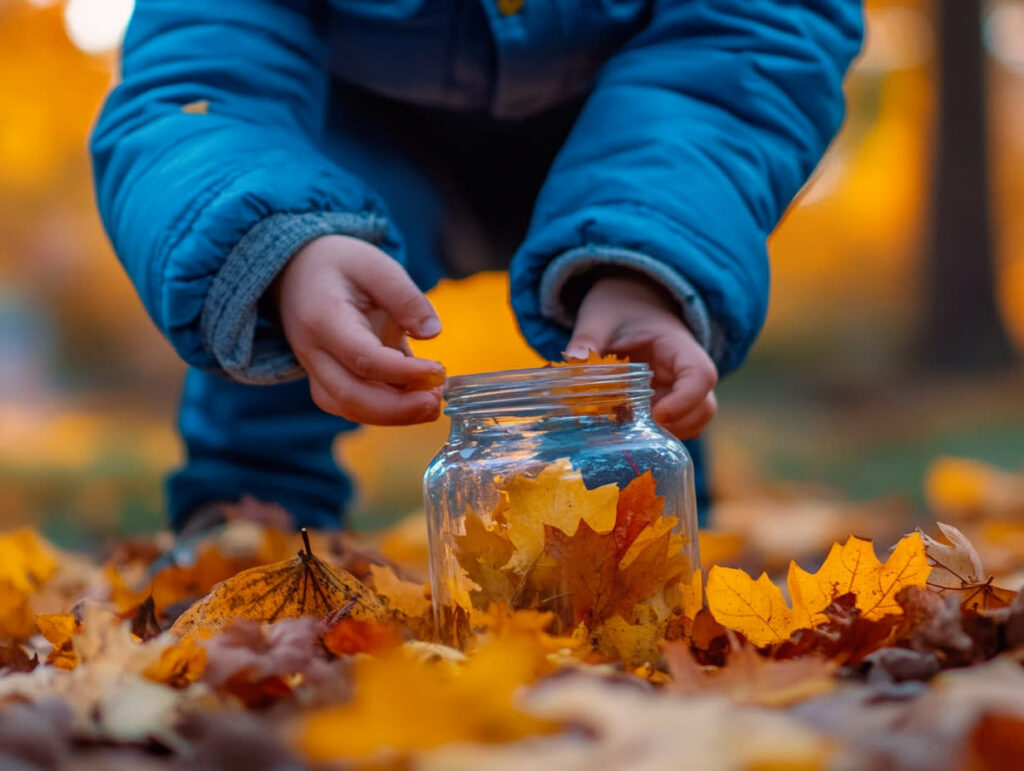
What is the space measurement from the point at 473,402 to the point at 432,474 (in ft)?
0.28

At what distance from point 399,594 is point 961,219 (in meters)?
5.94

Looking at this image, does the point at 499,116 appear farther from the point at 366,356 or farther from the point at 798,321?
the point at 798,321

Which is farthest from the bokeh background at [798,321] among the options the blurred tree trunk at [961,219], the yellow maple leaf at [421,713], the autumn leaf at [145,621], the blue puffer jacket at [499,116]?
the yellow maple leaf at [421,713]

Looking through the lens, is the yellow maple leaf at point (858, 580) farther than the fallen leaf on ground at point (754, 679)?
Yes

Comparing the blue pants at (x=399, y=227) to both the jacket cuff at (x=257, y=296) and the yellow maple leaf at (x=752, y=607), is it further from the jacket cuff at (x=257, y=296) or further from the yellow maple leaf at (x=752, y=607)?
the yellow maple leaf at (x=752, y=607)

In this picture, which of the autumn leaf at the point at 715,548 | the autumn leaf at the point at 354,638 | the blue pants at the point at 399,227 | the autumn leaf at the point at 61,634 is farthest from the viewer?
the blue pants at the point at 399,227

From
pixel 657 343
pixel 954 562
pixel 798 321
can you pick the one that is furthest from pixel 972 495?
pixel 798 321

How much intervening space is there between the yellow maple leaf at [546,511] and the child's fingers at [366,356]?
197 millimetres

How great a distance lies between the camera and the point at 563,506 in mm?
939

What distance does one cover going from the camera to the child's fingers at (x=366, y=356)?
1.08 meters

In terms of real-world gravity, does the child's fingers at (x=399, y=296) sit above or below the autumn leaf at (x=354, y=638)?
above

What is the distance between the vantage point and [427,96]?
1856mm

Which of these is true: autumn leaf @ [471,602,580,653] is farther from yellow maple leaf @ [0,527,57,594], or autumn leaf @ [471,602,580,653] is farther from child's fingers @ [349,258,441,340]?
yellow maple leaf @ [0,527,57,594]

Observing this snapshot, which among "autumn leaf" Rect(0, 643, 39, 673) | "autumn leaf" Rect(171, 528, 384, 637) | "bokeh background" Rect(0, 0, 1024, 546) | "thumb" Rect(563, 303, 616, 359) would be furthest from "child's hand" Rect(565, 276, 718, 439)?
"bokeh background" Rect(0, 0, 1024, 546)
